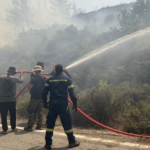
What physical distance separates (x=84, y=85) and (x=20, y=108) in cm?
1123

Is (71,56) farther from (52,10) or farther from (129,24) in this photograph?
(52,10)

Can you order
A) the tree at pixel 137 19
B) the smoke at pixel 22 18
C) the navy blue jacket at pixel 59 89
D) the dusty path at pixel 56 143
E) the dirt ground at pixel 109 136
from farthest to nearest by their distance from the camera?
the smoke at pixel 22 18, the tree at pixel 137 19, the dirt ground at pixel 109 136, the navy blue jacket at pixel 59 89, the dusty path at pixel 56 143

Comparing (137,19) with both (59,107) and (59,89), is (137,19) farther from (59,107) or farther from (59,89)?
(59,107)

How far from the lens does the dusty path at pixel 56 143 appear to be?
3480 mm

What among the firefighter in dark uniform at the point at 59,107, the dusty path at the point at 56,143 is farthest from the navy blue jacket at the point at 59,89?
the dusty path at the point at 56,143

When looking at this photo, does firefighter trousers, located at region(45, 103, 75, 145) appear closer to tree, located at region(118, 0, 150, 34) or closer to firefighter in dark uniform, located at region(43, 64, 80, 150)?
firefighter in dark uniform, located at region(43, 64, 80, 150)

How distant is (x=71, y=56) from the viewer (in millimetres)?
26594

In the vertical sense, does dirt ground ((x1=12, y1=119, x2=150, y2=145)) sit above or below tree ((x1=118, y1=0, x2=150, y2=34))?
below

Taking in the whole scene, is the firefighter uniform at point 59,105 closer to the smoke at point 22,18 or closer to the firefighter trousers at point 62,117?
the firefighter trousers at point 62,117

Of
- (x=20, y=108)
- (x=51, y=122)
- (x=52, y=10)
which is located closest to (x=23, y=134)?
(x=51, y=122)

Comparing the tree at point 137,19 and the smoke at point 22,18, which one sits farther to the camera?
the smoke at point 22,18

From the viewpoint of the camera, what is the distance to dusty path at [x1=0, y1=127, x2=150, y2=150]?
11.4 ft

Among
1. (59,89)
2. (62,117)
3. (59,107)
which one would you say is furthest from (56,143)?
(59,89)

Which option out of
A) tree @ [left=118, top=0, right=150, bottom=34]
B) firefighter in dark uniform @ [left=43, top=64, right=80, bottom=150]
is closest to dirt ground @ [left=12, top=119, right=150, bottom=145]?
firefighter in dark uniform @ [left=43, top=64, right=80, bottom=150]
